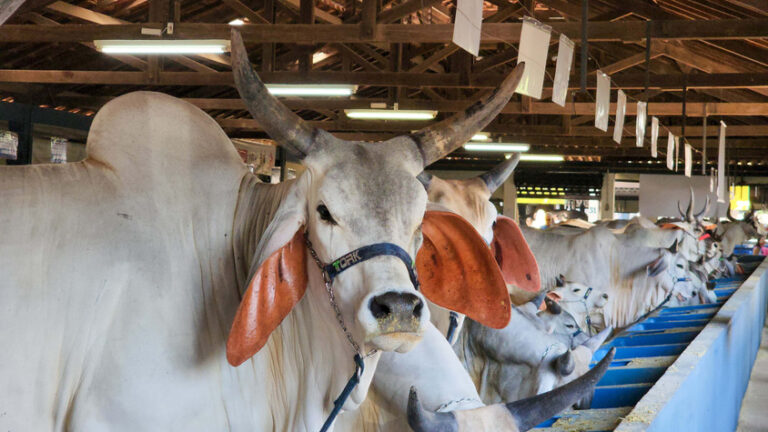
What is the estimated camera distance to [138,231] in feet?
6.49

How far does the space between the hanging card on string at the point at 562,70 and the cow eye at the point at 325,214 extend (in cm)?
340

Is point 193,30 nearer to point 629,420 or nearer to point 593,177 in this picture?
point 629,420

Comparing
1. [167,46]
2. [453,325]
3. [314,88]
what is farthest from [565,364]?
[314,88]

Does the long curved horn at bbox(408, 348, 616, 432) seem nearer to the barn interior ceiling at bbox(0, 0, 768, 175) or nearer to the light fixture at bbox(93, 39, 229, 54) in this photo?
the barn interior ceiling at bbox(0, 0, 768, 175)

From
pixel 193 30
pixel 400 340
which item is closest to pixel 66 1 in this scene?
pixel 193 30

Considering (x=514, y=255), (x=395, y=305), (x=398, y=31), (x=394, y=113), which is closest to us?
(x=395, y=305)

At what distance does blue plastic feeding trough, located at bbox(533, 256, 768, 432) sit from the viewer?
7.19 ft

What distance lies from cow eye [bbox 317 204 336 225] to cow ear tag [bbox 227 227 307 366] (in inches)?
4.4

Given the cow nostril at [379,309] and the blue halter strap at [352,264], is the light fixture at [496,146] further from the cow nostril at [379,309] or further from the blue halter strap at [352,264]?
the cow nostril at [379,309]

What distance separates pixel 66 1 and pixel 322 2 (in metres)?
3.64

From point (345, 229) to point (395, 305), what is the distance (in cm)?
25

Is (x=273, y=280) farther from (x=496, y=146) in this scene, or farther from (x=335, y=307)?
(x=496, y=146)

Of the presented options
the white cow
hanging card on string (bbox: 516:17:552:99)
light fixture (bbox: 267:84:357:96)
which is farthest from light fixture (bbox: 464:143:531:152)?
hanging card on string (bbox: 516:17:552:99)

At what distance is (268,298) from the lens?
1.84 metres
